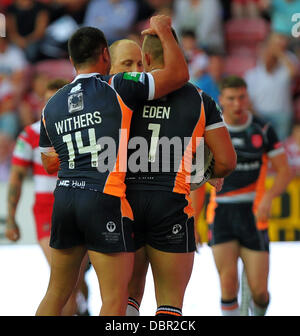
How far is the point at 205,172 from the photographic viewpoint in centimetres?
466

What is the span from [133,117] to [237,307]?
2.61m

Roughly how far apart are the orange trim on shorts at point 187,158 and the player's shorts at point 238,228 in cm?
213

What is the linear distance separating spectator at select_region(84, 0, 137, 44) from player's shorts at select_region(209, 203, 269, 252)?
7013 mm

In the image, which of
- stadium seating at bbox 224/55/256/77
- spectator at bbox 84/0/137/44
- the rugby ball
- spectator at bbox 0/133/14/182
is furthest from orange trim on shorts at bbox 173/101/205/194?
spectator at bbox 84/0/137/44

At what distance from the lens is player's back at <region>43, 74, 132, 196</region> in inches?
167

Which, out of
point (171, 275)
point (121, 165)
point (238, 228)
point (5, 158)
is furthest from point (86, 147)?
point (5, 158)

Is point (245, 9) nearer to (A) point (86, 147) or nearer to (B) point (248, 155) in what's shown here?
(B) point (248, 155)

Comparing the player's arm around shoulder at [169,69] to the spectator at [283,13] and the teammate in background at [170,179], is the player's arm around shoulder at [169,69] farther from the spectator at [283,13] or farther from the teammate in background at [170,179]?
the spectator at [283,13]

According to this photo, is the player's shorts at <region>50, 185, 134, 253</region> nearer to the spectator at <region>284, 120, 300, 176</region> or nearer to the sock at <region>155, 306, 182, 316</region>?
the sock at <region>155, 306, 182, 316</region>

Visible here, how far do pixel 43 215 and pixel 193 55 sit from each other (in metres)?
6.55

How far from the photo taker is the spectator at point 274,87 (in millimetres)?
12125

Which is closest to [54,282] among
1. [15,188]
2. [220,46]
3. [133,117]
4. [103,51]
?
[133,117]

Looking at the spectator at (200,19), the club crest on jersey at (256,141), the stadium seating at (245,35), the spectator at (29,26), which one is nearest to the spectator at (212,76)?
the spectator at (200,19)

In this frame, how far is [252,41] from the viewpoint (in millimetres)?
13289
